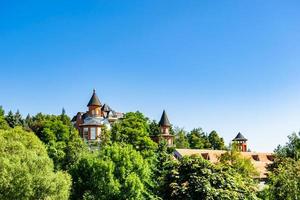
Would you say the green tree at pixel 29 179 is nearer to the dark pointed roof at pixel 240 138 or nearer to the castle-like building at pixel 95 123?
the castle-like building at pixel 95 123

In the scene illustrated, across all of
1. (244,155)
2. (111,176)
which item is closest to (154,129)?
(244,155)

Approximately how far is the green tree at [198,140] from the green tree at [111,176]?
46205mm

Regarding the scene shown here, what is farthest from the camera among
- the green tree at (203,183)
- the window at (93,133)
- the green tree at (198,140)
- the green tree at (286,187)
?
the green tree at (198,140)

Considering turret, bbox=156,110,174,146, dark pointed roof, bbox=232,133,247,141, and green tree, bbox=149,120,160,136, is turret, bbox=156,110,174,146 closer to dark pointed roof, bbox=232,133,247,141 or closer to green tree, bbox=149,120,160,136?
green tree, bbox=149,120,160,136

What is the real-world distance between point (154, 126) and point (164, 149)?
72.5 feet

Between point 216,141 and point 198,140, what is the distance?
3334 mm

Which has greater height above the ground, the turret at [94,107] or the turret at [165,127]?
the turret at [94,107]

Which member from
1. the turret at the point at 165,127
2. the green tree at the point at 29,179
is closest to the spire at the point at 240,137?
the turret at the point at 165,127

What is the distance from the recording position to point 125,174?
100 ft

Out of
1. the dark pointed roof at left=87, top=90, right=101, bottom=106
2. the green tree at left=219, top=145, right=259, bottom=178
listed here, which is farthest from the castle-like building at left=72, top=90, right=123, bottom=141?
the green tree at left=219, top=145, right=259, bottom=178

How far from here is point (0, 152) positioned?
94.2ft

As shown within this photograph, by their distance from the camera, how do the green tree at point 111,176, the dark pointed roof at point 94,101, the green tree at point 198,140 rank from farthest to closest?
1. the green tree at point 198,140
2. the dark pointed roof at point 94,101
3. the green tree at point 111,176

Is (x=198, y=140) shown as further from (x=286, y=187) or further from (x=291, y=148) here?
(x=286, y=187)

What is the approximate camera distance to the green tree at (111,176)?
29.4 metres
